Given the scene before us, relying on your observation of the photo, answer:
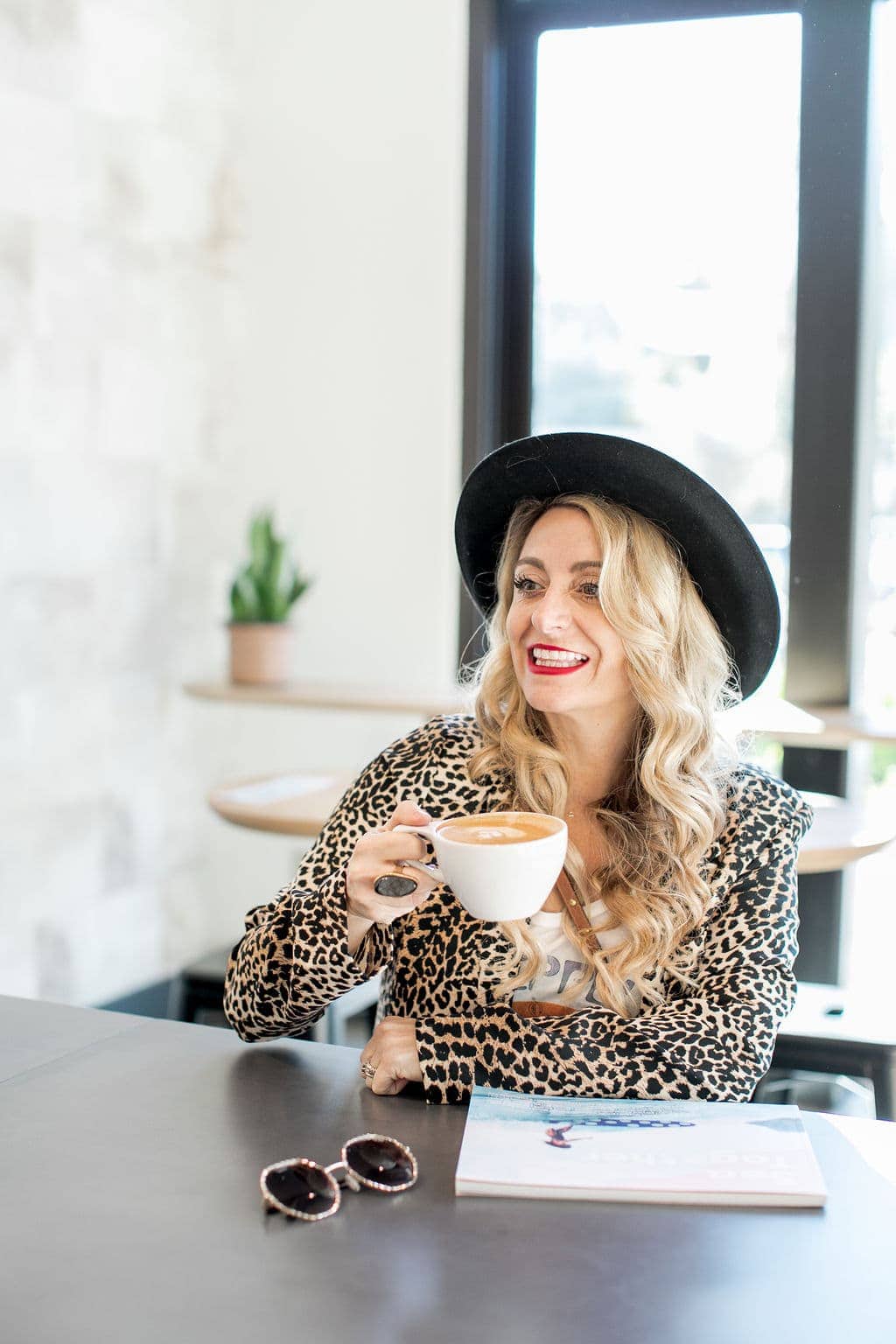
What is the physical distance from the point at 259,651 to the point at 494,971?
2.24 meters

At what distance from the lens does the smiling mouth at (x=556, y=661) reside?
1.64 meters

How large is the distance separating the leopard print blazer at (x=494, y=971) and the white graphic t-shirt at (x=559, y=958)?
51mm

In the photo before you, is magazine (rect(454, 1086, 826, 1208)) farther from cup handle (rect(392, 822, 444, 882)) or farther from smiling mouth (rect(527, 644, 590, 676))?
smiling mouth (rect(527, 644, 590, 676))

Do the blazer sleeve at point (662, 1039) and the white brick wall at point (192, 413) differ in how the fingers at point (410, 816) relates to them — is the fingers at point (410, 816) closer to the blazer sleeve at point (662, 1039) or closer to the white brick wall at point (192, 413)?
the blazer sleeve at point (662, 1039)

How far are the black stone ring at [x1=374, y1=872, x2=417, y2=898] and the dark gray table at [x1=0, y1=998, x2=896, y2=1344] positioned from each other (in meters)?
0.20

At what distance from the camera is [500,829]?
Result: 127cm

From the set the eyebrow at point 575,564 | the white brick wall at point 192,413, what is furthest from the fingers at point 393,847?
the white brick wall at point 192,413

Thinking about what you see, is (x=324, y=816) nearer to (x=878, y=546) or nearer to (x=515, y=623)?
(x=515, y=623)

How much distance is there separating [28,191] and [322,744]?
1680mm

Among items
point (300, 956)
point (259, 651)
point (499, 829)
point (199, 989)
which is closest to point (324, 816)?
point (199, 989)

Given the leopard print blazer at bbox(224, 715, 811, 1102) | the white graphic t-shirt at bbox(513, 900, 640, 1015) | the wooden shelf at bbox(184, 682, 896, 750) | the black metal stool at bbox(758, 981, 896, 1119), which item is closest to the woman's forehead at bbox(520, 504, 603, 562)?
the leopard print blazer at bbox(224, 715, 811, 1102)

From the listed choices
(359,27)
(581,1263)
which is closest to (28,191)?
(359,27)

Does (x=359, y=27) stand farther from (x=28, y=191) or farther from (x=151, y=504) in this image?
(x=151, y=504)

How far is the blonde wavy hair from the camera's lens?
1.56 m
